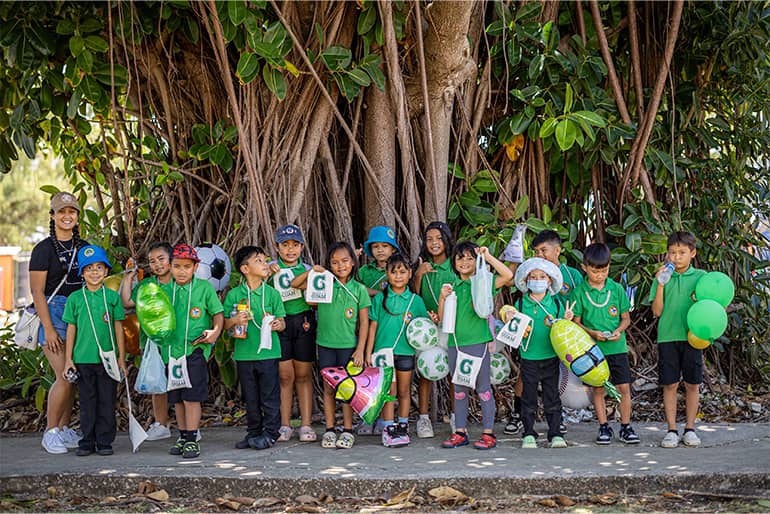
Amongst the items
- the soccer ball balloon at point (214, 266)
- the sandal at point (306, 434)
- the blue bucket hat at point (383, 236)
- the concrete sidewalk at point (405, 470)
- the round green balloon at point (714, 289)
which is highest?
the blue bucket hat at point (383, 236)

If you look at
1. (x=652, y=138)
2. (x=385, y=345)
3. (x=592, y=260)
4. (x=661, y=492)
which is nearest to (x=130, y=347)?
(x=385, y=345)

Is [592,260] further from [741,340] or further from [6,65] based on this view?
[6,65]

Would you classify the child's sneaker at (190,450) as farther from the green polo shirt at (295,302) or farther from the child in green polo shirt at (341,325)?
the green polo shirt at (295,302)

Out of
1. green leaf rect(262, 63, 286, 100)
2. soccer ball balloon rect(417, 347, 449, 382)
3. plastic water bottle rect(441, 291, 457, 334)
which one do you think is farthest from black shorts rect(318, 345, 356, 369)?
green leaf rect(262, 63, 286, 100)

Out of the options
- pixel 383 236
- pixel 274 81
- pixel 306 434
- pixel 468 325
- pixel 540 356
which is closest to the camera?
pixel 540 356

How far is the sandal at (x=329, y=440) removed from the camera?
421cm

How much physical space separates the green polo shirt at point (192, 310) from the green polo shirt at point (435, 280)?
1104 millimetres

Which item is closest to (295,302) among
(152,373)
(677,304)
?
(152,373)

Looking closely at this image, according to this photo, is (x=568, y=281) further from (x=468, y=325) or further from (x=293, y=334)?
(x=293, y=334)

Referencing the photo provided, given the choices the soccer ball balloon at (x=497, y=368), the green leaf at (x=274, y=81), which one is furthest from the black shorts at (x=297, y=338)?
the green leaf at (x=274, y=81)

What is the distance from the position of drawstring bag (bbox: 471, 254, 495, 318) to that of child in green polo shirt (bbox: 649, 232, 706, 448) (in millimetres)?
805

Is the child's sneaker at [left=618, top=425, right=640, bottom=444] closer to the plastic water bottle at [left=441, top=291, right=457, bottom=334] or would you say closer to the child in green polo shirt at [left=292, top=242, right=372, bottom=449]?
the plastic water bottle at [left=441, top=291, right=457, bottom=334]

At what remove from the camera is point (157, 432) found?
457 cm

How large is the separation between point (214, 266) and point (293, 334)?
1.88ft
